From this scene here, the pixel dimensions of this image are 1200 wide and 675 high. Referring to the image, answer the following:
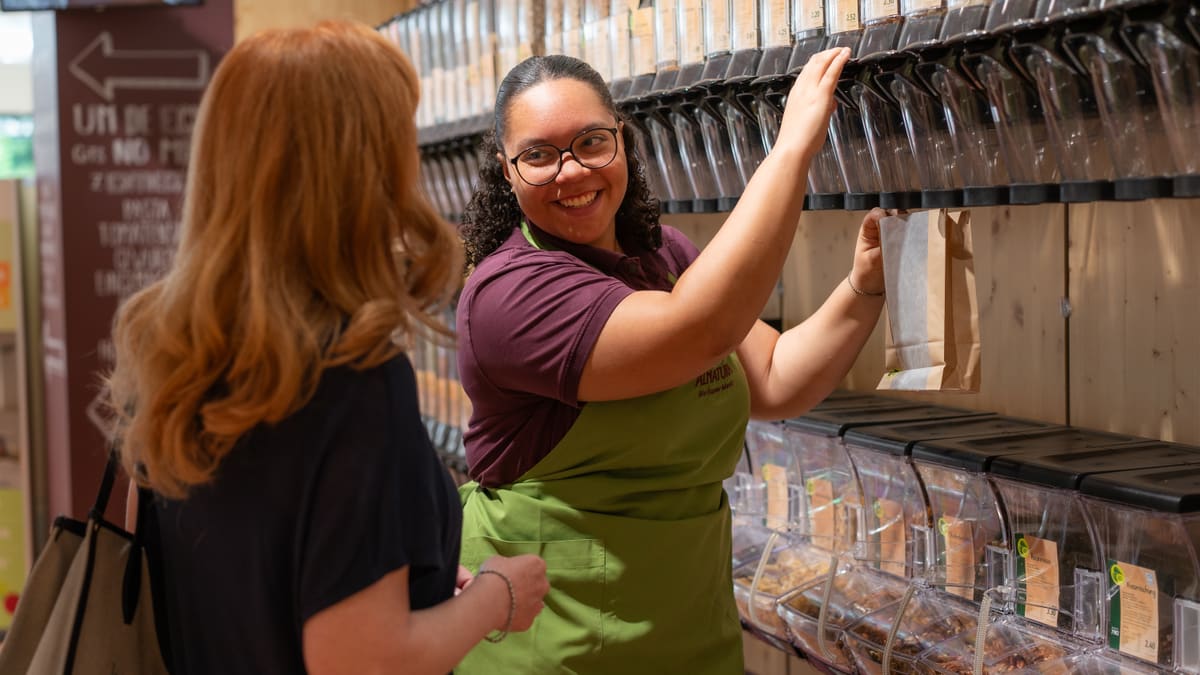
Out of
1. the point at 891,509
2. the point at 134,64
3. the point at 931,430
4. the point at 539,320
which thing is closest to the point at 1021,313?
the point at 931,430

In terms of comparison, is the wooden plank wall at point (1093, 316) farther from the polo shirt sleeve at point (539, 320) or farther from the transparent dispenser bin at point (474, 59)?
the transparent dispenser bin at point (474, 59)

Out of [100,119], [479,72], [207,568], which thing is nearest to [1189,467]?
[207,568]

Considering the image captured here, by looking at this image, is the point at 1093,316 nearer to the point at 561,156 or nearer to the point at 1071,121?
the point at 1071,121

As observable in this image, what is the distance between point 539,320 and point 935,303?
0.53 meters

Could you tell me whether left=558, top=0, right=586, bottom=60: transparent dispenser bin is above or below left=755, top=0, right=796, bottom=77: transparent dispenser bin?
above

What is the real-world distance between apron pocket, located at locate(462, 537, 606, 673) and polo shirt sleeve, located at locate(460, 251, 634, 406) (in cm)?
25

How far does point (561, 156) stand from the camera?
1.79 metres

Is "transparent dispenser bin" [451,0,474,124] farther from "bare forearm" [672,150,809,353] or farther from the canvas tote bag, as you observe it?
the canvas tote bag

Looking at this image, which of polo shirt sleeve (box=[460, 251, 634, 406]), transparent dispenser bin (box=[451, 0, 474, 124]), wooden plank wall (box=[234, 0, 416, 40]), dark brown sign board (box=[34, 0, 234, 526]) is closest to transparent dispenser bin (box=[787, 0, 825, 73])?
polo shirt sleeve (box=[460, 251, 634, 406])

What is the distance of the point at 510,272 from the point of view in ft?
5.65

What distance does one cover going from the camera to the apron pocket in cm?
181

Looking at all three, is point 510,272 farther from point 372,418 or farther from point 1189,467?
point 1189,467

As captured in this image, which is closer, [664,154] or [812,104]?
[812,104]

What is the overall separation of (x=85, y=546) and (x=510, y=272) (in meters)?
0.65
